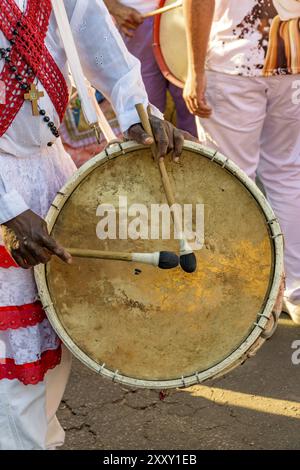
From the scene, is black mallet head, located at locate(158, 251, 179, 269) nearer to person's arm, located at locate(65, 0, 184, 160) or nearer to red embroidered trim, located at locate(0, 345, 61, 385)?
person's arm, located at locate(65, 0, 184, 160)

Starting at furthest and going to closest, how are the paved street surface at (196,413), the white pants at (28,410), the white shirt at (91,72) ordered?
the paved street surface at (196,413), the white pants at (28,410), the white shirt at (91,72)

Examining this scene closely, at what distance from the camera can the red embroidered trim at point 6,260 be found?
7.16 ft

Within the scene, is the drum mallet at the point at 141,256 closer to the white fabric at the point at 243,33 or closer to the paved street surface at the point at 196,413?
the paved street surface at the point at 196,413

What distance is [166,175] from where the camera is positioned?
223 centimetres

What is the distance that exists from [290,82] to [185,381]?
5.36ft

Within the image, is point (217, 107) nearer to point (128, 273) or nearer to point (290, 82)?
point (290, 82)

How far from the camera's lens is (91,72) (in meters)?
2.38

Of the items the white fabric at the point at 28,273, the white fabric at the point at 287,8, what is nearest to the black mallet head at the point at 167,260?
the white fabric at the point at 28,273

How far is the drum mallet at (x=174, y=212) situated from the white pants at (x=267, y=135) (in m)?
1.27

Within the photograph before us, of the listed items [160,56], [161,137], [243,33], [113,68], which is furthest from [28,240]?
[160,56]

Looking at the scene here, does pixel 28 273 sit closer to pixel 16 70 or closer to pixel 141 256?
pixel 141 256

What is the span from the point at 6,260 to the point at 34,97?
42 centimetres

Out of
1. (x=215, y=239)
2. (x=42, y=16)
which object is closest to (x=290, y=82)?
(x=215, y=239)

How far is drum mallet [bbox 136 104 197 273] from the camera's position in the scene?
85.7 inches
